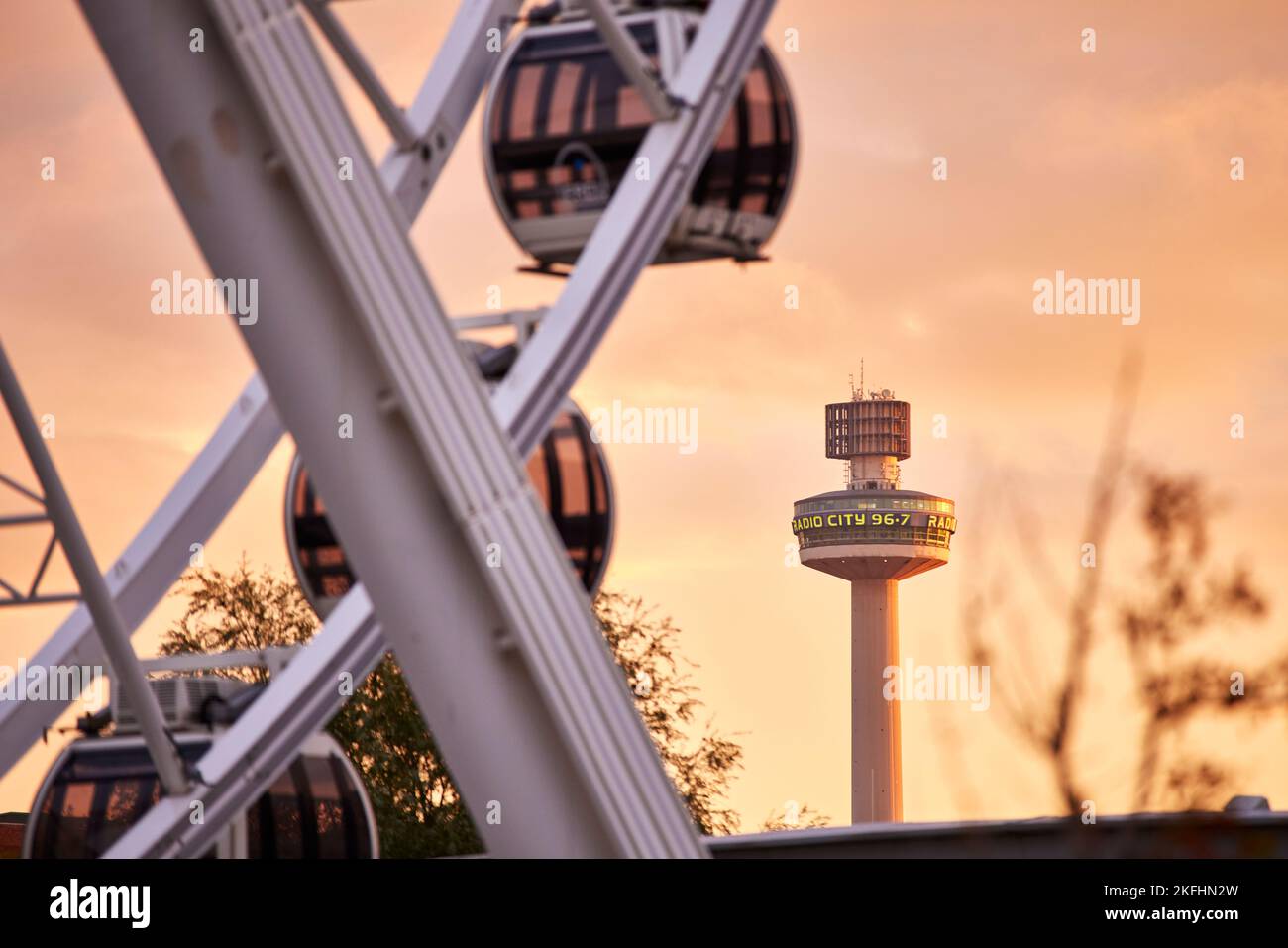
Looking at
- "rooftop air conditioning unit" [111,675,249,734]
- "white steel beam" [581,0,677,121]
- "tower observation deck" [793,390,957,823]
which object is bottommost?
"rooftop air conditioning unit" [111,675,249,734]

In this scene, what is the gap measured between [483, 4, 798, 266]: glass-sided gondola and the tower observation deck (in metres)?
126

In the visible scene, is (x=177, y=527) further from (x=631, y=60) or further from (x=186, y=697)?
(x=631, y=60)

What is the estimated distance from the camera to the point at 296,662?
17.6 m

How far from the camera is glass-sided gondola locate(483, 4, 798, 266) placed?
1803cm

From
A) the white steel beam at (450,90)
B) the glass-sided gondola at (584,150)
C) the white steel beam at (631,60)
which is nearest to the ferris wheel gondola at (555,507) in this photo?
the glass-sided gondola at (584,150)

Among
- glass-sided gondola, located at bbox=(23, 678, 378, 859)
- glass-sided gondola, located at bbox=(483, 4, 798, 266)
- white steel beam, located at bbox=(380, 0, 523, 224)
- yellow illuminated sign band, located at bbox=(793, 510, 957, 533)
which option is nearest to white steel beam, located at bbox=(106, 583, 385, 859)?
glass-sided gondola, located at bbox=(23, 678, 378, 859)

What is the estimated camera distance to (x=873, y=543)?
144m

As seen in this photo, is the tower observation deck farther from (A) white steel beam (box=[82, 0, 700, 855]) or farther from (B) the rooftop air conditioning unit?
(A) white steel beam (box=[82, 0, 700, 855])
